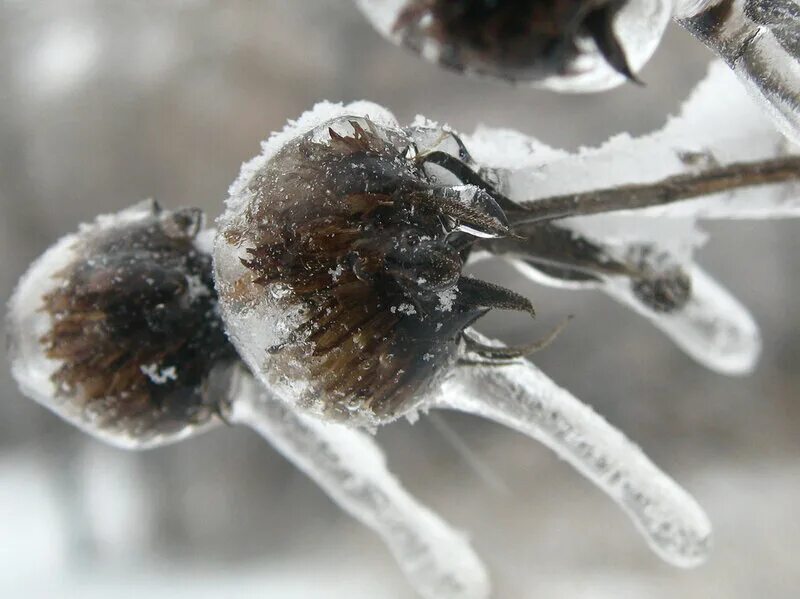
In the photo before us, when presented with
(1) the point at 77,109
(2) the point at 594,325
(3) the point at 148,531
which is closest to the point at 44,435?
(3) the point at 148,531

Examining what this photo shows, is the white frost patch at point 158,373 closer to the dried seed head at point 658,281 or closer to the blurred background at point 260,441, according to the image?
→ the dried seed head at point 658,281

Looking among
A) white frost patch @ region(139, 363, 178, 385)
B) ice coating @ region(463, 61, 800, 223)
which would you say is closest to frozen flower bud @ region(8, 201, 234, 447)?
white frost patch @ region(139, 363, 178, 385)

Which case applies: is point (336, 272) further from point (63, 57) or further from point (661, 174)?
point (63, 57)

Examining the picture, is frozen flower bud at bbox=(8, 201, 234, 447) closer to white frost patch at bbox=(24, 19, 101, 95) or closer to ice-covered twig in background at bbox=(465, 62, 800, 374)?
ice-covered twig in background at bbox=(465, 62, 800, 374)

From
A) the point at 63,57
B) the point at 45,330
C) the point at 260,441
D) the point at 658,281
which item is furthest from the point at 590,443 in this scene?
the point at 63,57

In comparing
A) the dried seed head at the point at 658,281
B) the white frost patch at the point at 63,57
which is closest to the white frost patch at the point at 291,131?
the dried seed head at the point at 658,281

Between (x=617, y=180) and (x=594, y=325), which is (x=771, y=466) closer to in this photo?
(x=594, y=325)
